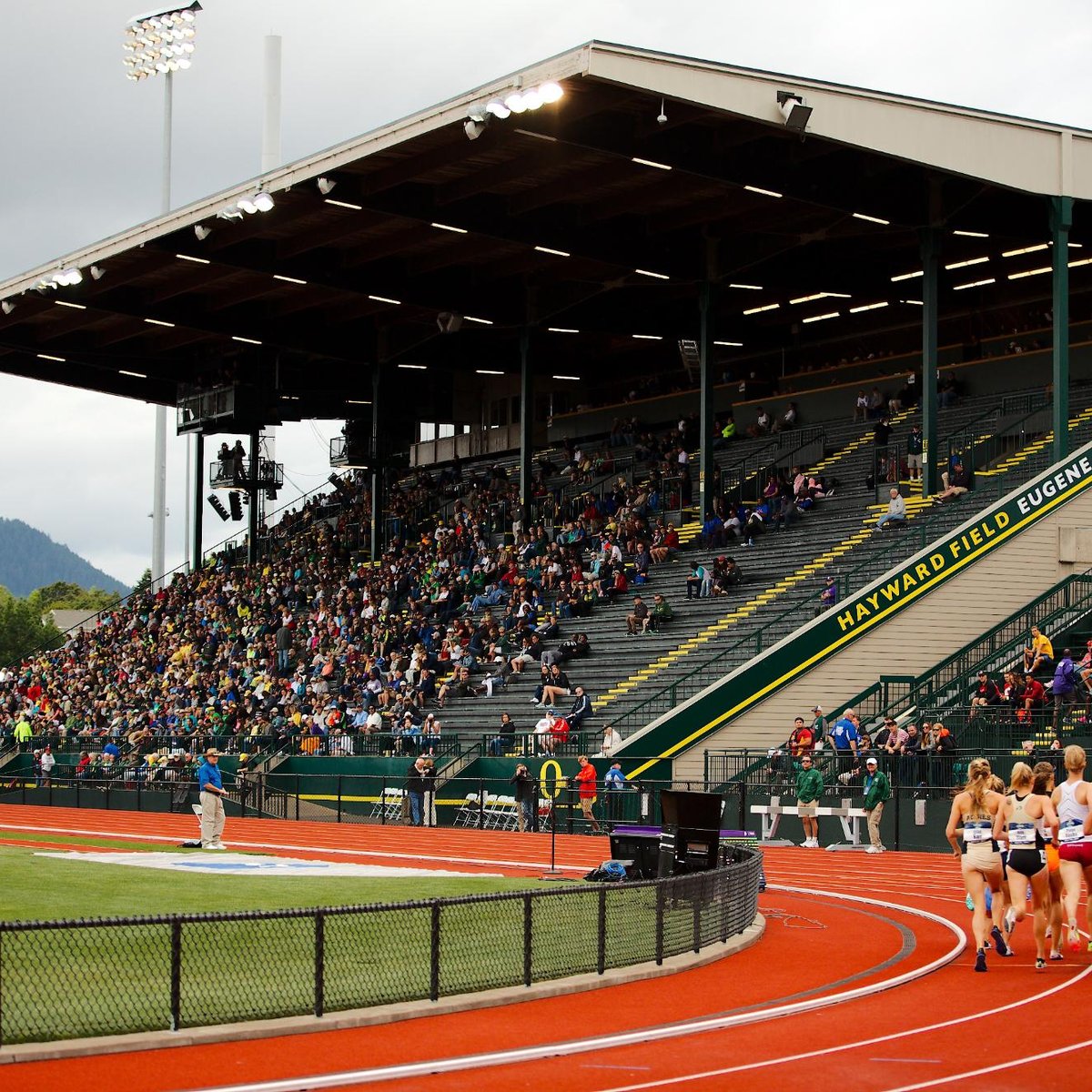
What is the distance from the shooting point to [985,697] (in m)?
30.3

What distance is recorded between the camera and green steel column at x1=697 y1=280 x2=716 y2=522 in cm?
4153

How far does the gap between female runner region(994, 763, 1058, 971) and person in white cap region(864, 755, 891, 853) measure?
484 inches

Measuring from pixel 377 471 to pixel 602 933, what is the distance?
39690 mm

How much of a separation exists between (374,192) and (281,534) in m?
26.1

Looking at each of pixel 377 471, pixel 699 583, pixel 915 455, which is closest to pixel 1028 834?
pixel 699 583

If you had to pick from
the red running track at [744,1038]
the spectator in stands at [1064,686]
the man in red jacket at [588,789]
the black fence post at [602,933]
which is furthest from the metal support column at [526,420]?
the black fence post at [602,933]

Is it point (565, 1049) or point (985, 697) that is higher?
point (985, 697)

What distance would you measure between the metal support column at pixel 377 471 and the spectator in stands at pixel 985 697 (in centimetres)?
2481

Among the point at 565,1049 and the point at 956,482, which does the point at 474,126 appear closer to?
the point at 956,482

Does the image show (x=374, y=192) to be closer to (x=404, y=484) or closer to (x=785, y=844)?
(x=785, y=844)

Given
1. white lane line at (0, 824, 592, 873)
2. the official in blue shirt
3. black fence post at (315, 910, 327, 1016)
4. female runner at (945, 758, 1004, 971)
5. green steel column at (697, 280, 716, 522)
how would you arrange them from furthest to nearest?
green steel column at (697, 280, 716, 522), the official in blue shirt, white lane line at (0, 824, 592, 873), female runner at (945, 758, 1004, 971), black fence post at (315, 910, 327, 1016)

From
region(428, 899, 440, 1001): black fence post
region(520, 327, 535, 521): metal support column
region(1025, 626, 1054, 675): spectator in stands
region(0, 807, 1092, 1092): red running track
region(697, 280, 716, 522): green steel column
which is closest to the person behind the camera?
region(0, 807, 1092, 1092): red running track

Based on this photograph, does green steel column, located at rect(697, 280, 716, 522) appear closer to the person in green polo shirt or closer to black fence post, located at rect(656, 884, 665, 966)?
the person in green polo shirt

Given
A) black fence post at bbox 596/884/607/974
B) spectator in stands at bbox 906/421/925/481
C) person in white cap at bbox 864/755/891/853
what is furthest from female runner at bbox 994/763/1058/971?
spectator in stands at bbox 906/421/925/481
